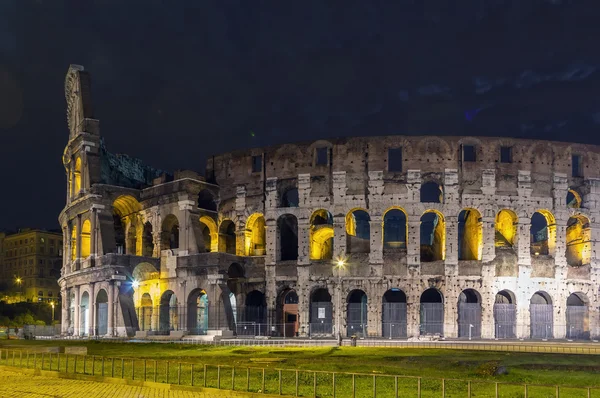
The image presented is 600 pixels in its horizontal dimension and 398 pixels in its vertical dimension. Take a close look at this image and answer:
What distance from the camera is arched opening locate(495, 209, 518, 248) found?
4675 centimetres

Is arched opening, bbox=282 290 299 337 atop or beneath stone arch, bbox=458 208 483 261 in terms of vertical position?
beneath

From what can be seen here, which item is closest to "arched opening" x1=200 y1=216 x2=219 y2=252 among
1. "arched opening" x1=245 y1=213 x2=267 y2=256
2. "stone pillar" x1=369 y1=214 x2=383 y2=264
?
"arched opening" x1=245 y1=213 x2=267 y2=256

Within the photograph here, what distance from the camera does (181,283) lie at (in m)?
48.8

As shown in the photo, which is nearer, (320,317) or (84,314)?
(320,317)

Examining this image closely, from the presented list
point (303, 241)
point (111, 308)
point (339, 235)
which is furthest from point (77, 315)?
point (339, 235)

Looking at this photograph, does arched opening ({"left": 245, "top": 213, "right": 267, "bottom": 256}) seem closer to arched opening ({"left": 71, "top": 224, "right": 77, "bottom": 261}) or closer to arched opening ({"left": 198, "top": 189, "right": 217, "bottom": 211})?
arched opening ({"left": 198, "top": 189, "right": 217, "bottom": 211})

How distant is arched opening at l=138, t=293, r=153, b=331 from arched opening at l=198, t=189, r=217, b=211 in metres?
8.17

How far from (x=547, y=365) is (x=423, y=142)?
954 inches

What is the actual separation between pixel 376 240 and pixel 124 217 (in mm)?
22496

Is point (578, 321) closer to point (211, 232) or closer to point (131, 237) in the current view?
point (211, 232)

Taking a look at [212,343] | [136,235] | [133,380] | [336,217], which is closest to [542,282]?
[336,217]

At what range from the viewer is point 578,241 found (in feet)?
160

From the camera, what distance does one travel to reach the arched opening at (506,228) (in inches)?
1841

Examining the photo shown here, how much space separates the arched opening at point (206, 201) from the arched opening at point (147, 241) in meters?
5.36
